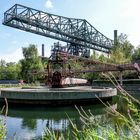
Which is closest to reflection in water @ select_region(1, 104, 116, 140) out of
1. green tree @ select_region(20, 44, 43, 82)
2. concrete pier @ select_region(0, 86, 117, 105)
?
concrete pier @ select_region(0, 86, 117, 105)

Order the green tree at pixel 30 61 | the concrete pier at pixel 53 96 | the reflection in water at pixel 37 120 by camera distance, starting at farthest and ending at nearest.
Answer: the green tree at pixel 30 61
the concrete pier at pixel 53 96
the reflection in water at pixel 37 120

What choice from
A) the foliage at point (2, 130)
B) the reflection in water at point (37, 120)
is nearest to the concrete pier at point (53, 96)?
the reflection in water at point (37, 120)

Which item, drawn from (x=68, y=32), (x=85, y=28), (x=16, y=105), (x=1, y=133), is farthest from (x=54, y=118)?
(x=85, y=28)

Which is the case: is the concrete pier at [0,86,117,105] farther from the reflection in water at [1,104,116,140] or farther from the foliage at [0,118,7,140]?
the foliage at [0,118,7,140]

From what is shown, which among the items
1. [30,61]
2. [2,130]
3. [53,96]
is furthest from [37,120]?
[30,61]

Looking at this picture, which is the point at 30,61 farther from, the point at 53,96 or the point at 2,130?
the point at 2,130

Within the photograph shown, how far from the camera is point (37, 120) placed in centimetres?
2038

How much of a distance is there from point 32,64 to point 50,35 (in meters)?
8.44

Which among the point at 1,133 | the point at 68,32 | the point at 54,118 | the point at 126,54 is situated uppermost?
the point at 68,32

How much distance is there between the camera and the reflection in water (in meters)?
15.8

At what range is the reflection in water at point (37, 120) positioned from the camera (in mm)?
15799

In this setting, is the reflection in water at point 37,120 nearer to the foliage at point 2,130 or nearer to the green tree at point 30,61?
the foliage at point 2,130

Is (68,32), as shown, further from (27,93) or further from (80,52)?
(27,93)

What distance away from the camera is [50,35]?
82938mm
